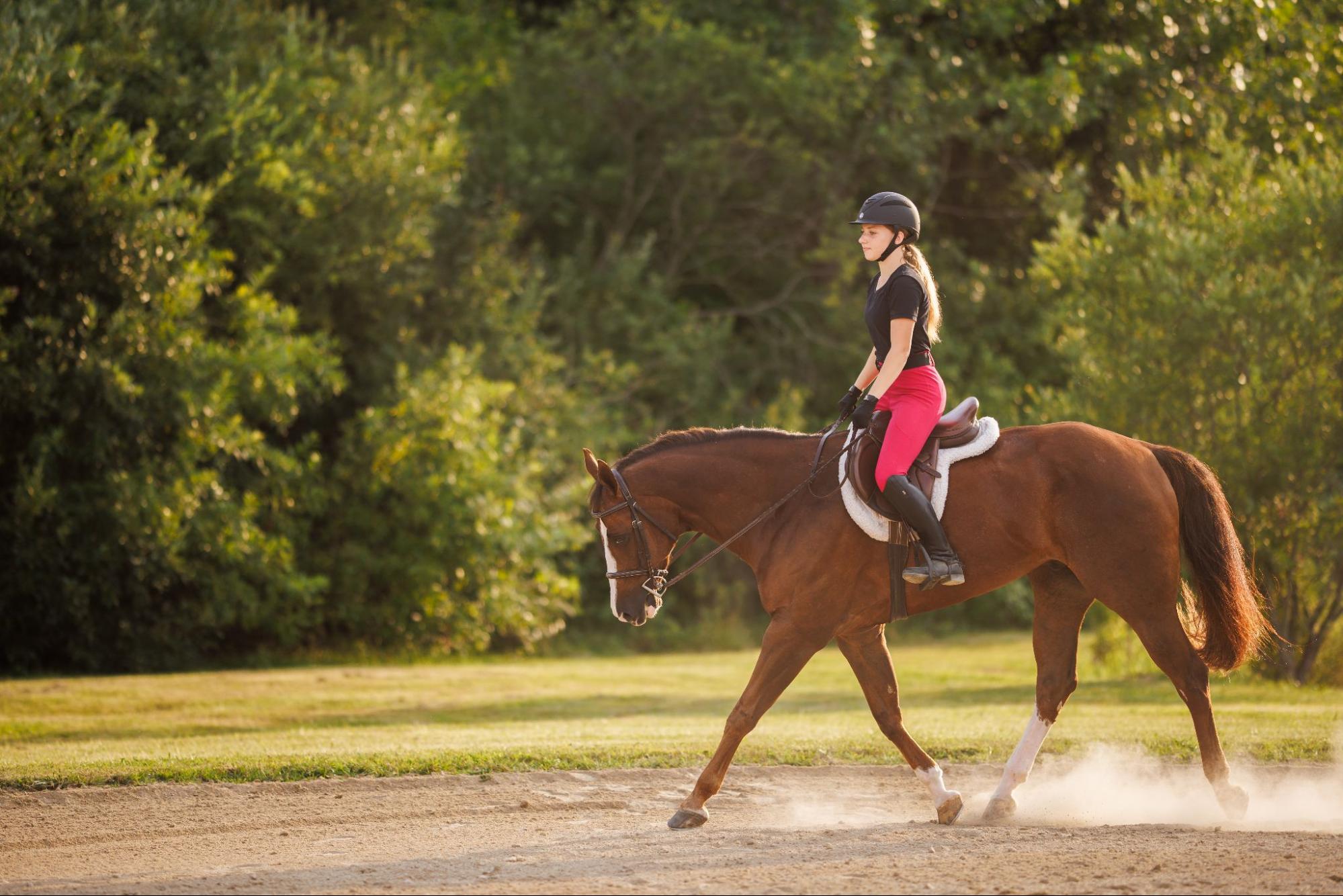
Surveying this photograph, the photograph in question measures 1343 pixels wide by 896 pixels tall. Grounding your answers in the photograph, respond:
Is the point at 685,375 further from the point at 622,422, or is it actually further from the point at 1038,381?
the point at 1038,381

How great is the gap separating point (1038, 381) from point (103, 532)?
16305mm

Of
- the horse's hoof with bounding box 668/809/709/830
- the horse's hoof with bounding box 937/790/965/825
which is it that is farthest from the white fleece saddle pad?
the horse's hoof with bounding box 668/809/709/830

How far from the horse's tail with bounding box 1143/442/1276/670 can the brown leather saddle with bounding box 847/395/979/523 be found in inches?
51.3

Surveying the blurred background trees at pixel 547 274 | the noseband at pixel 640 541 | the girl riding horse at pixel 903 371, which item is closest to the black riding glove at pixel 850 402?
the girl riding horse at pixel 903 371

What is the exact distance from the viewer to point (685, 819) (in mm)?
7598

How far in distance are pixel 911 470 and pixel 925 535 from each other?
41 centimetres

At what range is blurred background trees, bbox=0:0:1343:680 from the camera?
1583 centimetres

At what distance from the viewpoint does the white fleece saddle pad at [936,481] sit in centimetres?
775

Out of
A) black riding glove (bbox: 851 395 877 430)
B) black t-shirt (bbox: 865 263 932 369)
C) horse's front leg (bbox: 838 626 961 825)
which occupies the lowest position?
horse's front leg (bbox: 838 626 961 825)

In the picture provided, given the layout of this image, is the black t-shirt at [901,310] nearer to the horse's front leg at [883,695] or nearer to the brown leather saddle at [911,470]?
the brown leather saddle at [911,470]

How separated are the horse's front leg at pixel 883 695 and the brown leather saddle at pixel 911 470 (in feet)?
0.74

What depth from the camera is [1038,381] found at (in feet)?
82.6

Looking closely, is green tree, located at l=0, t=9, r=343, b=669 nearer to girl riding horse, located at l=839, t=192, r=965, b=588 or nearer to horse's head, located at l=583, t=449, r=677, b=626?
horse's head, located at l=583, t=449, r=677, b=626

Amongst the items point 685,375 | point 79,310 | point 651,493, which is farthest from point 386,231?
point 651,493
